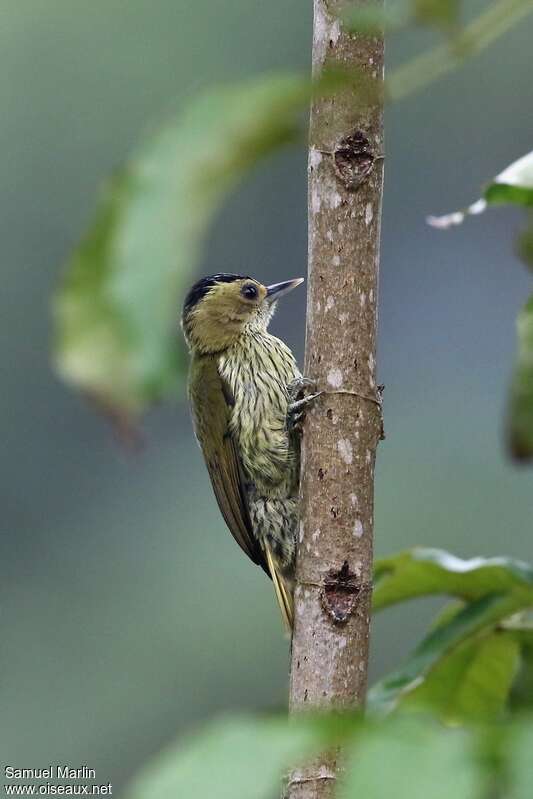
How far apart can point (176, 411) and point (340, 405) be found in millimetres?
12298

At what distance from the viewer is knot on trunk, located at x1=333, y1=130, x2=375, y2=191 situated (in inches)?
92.7

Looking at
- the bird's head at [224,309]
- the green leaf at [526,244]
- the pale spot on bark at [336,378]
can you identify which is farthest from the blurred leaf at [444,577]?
the bird's head at [224,309]

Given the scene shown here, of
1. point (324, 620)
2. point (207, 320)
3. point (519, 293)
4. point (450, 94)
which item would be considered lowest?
point (324, 620)

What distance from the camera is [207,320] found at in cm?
443

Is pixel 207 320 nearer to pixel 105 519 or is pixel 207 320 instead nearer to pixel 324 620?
pixel 324 620

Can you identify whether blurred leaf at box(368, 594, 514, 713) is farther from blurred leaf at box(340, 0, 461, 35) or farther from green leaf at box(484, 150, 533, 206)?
blurred leaf at box(340, 0, 461, 35)

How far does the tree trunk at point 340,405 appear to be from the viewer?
2273 mm

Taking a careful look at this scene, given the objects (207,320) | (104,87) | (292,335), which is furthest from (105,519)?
(207,320)

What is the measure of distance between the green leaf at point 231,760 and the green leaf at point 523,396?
88cm

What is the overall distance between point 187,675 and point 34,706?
1583 millimetres

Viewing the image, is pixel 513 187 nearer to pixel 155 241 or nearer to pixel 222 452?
pixel 155 241

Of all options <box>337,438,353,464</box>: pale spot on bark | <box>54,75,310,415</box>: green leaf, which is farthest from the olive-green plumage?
<box>54,75,310,415</box>: green leaf

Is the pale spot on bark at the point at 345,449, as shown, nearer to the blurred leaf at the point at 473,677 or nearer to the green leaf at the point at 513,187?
the blurred leaf at the point at 473,677

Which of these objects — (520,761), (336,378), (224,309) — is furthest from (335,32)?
(224,309)
